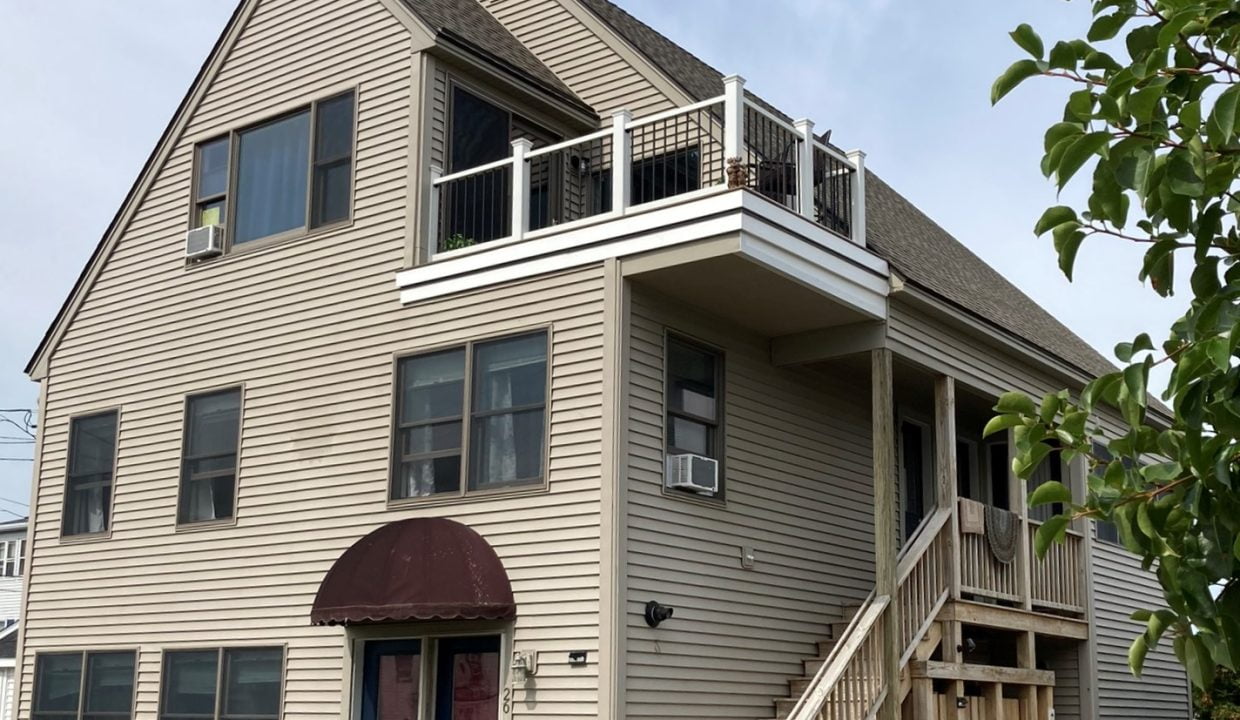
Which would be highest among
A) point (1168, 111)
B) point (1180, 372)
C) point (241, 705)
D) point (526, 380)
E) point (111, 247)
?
point (111, 247)

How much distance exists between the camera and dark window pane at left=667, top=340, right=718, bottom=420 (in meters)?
13.6

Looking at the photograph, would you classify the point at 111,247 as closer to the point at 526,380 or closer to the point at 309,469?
the point at 309,469

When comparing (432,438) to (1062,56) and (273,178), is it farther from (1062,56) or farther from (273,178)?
(1062,56)

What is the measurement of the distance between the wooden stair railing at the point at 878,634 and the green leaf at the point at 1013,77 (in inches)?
330

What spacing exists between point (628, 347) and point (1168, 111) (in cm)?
841

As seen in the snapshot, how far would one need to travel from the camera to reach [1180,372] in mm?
4262

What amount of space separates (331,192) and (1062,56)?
1210 centimetres

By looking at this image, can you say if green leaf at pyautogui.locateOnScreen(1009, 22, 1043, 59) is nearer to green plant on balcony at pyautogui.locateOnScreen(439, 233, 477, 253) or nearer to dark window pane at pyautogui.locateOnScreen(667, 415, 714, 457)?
dark window pane at pyautogui.locateOnScreen(667, 415, 714, 457)

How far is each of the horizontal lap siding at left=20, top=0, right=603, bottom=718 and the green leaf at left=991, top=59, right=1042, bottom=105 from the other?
8.31 metres

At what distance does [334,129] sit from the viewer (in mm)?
15984

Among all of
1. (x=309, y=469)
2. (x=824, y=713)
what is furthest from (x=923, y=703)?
(x=309, y=469)

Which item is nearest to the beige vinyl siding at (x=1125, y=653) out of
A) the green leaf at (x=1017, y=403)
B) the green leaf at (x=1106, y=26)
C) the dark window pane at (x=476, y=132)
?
the dark window pane at (x=476, y=132)

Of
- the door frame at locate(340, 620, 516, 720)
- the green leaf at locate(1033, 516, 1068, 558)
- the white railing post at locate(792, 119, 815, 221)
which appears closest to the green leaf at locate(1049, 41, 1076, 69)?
the green leaf at locate(1033, 516, 1068, 558)

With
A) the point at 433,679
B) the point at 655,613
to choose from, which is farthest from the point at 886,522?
the point at 433,679
